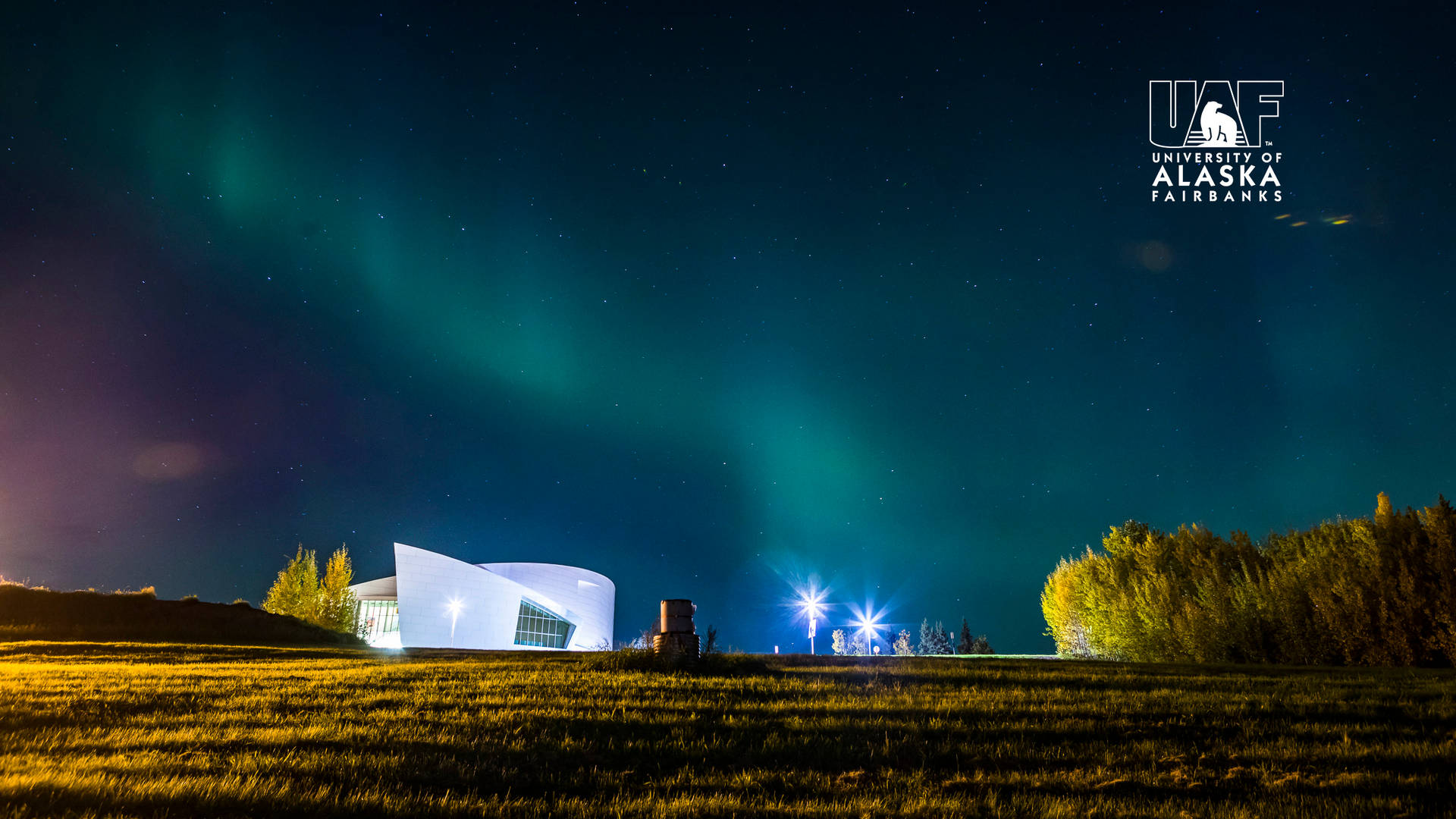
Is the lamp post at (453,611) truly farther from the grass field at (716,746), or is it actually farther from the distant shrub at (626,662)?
the distant shrub at (626,662)

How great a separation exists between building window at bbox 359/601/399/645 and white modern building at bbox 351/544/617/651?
8 cm

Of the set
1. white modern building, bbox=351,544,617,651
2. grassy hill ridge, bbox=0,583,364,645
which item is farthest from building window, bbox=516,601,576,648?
grassy hill ridge, bbox=0,583,364,645

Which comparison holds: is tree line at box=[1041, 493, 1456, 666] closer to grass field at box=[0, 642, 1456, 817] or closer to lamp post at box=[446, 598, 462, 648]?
grass field at box=[0, 642, 1456, 817]

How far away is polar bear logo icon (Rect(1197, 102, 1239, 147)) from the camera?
83.5ft

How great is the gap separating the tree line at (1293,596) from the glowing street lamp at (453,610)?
179 feet

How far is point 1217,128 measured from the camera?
25.6 m

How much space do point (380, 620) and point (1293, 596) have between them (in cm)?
7571

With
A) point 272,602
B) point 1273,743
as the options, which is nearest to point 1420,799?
point 1273,743

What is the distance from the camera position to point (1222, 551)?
131 feet

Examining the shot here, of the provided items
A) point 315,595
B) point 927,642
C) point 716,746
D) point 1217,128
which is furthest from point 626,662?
point 927,642

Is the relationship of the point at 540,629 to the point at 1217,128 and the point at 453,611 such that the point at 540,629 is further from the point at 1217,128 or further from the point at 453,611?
the point at 1217,128

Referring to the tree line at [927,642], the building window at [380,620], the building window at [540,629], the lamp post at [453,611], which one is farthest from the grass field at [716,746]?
the tree line at [927,642]

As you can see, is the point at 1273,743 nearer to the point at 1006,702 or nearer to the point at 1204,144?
the point at 1006,702

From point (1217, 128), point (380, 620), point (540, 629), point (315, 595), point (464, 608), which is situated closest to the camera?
point (1217, 128)
